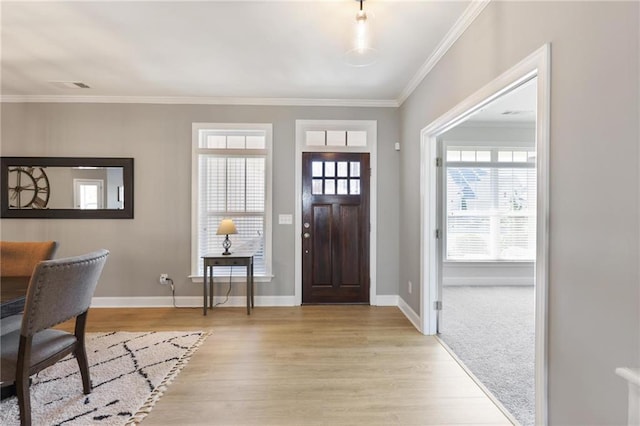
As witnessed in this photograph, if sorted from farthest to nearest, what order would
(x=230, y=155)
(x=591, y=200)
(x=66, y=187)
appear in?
(x=230, y=155) < (x=66, y=187) < (x=591, y=200)

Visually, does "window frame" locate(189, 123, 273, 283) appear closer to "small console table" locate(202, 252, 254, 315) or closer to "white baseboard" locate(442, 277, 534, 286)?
"small console table" locate(202, 252, 254, 315)

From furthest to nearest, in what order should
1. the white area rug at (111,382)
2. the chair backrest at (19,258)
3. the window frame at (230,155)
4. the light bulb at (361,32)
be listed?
1. the window frame at (230,155)
2. the chair backrest at (19,258)
3. the light bulb at (361,32)
4. the white area rug at (111,382)

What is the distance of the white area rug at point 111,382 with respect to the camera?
1.90 meters

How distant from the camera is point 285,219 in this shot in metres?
4.07

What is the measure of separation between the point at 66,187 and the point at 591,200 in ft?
16.6

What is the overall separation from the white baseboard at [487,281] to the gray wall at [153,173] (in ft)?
5.16

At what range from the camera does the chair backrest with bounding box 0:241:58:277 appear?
2.35 meters

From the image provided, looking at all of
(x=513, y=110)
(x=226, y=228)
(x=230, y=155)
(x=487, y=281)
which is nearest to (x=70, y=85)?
(x=230, y=155)

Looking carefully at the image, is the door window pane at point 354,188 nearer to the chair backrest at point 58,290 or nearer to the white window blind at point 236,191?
the white window blind at point 236,191

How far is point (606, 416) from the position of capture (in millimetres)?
1210

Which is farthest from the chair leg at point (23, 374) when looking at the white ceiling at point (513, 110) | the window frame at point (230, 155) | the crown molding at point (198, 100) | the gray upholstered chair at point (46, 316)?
the white ceiling at point (513, 110)

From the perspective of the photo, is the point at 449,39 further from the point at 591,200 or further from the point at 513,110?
the point at 513,110

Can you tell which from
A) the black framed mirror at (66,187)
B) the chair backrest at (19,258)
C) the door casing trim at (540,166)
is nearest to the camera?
the door casing trim at (540,166)

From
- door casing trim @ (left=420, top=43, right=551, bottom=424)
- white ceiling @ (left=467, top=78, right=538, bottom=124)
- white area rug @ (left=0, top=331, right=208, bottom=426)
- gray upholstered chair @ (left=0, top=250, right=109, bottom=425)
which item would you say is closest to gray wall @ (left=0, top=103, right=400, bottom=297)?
white area rug @ (left=0, top=331, right=208, bottom=426)
